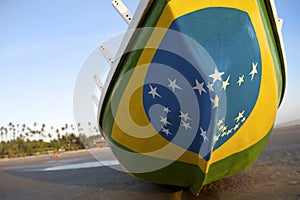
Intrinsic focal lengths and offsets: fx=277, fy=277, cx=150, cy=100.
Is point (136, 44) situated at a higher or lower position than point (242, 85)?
higher

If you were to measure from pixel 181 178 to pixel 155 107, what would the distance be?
126 cm

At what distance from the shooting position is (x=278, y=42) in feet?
12.1

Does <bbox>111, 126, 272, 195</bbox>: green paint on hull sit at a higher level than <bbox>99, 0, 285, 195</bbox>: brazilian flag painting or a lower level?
lower

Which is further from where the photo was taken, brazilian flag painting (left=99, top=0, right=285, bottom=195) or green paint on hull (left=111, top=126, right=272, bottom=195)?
green paint on hull (left=111, top=126, right=272, bottom=195)

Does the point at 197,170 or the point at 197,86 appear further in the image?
the point at 197,170

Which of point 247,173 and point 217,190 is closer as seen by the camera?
point 217,190

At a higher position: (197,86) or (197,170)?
(197,86)

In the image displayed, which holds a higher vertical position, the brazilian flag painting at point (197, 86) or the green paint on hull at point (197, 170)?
the brazilian flag painting at point (197, 86)

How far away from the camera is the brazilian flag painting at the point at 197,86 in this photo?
9.79 ft

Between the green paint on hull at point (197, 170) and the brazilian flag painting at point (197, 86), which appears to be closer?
the brazilian flag painting at point (197, 86)

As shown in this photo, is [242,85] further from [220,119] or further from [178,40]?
[178,40]

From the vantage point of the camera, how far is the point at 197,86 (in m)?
3.09

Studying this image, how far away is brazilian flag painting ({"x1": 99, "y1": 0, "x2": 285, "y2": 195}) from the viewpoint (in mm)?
2984

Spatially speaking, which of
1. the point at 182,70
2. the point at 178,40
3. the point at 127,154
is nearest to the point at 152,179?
the point at 127,154
